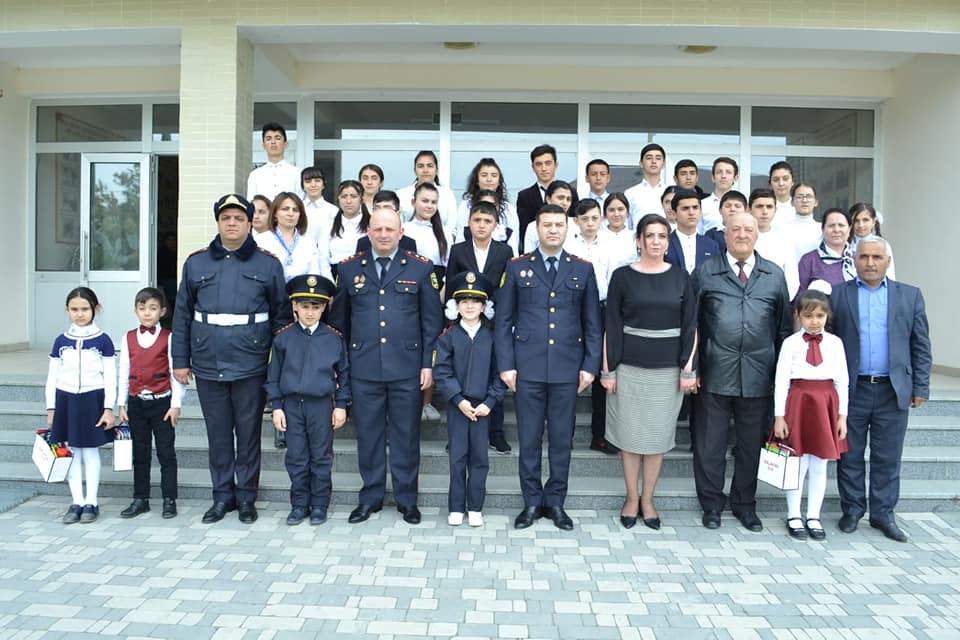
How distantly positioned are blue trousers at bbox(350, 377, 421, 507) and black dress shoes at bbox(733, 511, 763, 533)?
2047mm

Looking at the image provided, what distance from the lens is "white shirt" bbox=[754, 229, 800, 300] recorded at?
4680 mm

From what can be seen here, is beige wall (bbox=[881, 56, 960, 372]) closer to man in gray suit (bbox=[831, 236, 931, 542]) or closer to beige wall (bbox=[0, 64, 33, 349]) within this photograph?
man in gray suit (bbox=[831, 236, 931, 542])

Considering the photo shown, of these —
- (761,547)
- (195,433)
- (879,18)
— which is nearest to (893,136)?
(879,18)

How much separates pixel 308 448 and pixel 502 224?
212 cm

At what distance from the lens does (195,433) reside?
5.26 meters

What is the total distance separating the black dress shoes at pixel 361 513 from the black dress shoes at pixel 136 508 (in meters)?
1.33

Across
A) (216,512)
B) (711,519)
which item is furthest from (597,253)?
(216,512)

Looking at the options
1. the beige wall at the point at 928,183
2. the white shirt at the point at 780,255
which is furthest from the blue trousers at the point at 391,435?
the beige wall at the point at 928,183

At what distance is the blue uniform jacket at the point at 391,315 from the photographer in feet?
13.5

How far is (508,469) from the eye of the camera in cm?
476

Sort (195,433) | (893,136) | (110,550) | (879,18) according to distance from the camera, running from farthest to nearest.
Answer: (893,136) < (879,18) < (195,433) < (110,550)

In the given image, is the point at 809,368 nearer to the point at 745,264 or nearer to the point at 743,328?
the point at 743,328

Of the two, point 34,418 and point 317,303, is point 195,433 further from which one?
point 317,303

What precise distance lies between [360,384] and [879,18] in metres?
5.51
